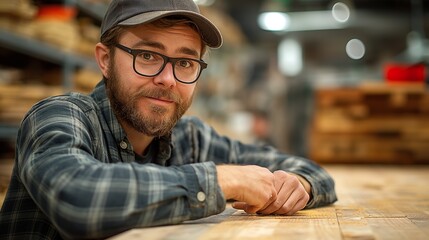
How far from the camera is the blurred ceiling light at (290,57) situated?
47.1 ft

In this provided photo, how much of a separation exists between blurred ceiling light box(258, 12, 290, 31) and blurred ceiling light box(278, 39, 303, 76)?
151 inches

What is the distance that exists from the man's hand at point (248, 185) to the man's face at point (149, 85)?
0.39m

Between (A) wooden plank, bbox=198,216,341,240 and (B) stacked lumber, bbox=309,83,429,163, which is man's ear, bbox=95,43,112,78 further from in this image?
(B) stacked lumber, bbox=309,83,429,163

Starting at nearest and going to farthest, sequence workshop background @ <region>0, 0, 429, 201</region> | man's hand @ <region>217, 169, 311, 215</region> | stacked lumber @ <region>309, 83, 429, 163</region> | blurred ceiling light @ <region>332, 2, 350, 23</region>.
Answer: man's hand @ <region>217, 169, 311, 215</region> → workshop background @ <region>0, 0, 429, 201</region> → stacked lumber @ <region>309, 83, 429, 163</region> → blurred ceiling light @ <region>332, 2, 350, 23</region>

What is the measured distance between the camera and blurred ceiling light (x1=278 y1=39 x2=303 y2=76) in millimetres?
14353

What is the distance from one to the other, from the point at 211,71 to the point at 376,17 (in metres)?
5.23

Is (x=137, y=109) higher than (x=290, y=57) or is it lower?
lower

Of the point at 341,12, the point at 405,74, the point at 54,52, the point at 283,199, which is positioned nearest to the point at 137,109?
the point at 283,199

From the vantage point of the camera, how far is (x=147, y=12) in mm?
1816

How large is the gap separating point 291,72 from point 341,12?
11.7 ft

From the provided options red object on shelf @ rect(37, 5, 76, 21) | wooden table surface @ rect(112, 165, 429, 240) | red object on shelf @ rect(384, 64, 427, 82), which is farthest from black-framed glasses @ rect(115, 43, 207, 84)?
red object on shelf @ rect(384, 64, 427, 82)

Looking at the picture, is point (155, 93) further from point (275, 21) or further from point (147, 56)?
point (275, 21)

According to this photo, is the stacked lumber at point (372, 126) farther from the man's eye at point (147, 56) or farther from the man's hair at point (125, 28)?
the man's eye at point (147, 56)

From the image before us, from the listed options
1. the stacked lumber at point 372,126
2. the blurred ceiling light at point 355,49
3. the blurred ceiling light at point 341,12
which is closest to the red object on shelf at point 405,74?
the stacked lumber at point 372,126
